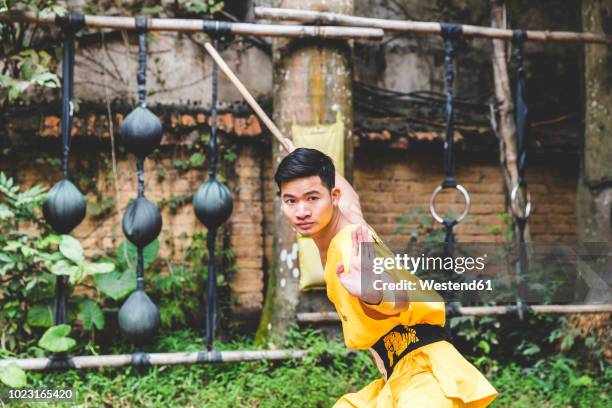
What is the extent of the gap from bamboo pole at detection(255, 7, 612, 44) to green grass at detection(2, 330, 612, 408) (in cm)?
191

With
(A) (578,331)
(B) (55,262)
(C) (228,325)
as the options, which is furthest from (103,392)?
(A) (578,331)

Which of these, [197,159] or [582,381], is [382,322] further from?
[197,159]

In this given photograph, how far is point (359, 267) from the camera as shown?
6.72 ft

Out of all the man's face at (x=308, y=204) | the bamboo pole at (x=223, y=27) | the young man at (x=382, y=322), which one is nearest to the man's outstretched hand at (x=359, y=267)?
the young man at (x=382, y=322)

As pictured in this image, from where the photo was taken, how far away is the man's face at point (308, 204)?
2.32 metres

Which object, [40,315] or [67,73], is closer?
[67,73]

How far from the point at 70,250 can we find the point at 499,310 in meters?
2.53

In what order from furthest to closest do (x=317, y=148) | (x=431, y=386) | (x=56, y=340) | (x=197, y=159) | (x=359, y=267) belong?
(x=197, y=159) < (x=317, y=148) < (x=56, y=340) < (x=431, y=386) < (x=359, y=267)

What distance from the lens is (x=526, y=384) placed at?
3.96 m

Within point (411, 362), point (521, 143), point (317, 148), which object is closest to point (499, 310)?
point (521, 143)

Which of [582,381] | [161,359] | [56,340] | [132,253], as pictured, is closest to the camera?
[56,340]

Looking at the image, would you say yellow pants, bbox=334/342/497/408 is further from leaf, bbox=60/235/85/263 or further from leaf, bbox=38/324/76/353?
leaf, bbox=60/235/85/263

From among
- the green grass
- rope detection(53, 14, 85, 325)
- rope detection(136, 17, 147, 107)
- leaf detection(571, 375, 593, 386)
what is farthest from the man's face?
leaf detection(571, 375, 593, 386)

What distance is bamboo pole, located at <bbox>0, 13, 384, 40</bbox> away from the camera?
12.2 ft
